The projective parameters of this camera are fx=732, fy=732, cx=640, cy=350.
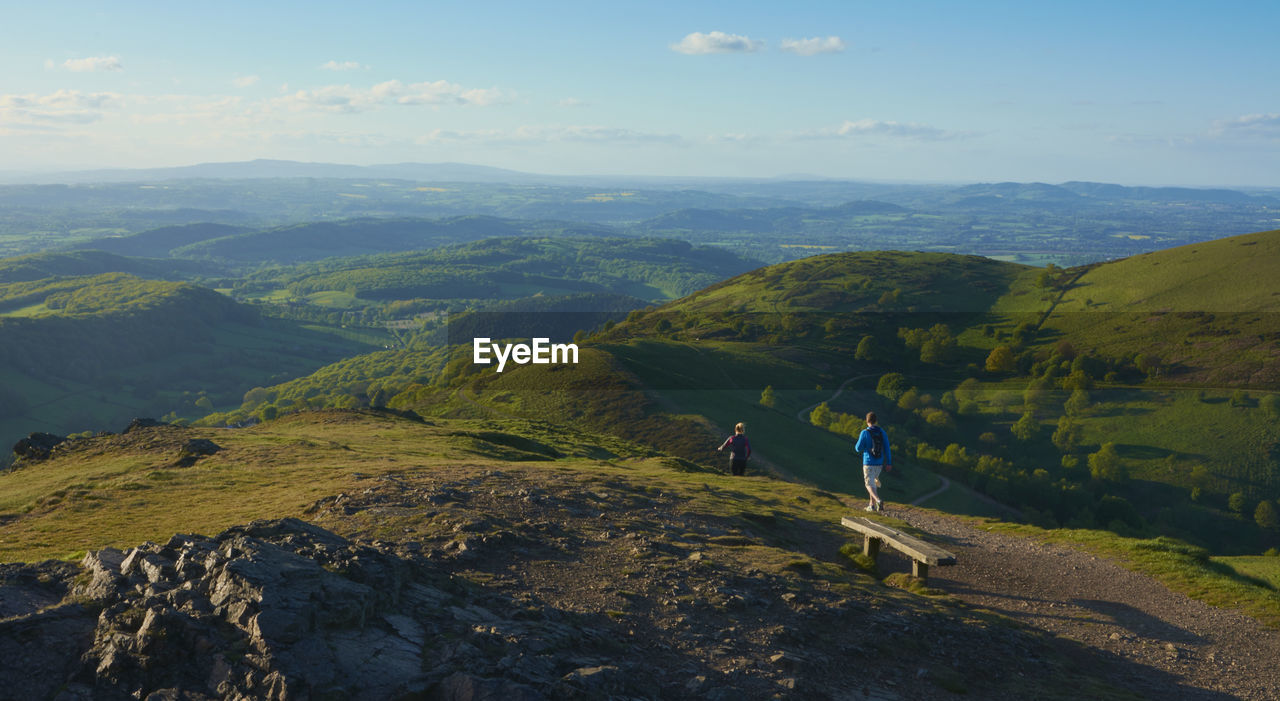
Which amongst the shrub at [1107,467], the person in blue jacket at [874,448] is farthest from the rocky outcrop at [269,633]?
the shrub at [1107,467]

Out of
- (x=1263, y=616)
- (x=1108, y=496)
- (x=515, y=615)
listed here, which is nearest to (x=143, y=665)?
(x=515, y=615)

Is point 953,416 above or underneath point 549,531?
underneath

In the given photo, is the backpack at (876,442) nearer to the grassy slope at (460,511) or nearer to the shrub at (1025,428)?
the grassy slope at (460,511)

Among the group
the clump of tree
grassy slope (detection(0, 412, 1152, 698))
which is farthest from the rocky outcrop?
the clump of tree

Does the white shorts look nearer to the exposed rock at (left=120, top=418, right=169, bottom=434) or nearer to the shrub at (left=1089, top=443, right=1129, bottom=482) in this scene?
the exposed rock at (left=120, top=418, right=169, bottom=434)

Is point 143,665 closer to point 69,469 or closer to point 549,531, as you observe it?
point 549,531

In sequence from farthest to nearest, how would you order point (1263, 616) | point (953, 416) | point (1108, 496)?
point (953, 416)
point (1108, 496)
point (1263, 616)

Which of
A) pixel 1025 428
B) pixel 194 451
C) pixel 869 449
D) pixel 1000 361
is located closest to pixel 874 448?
pixel 869 449
